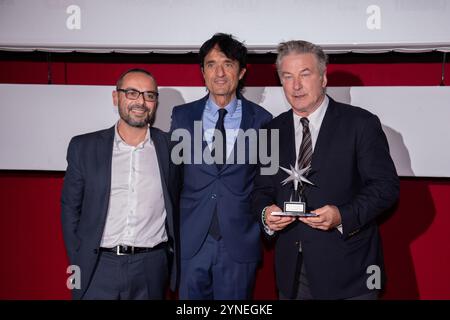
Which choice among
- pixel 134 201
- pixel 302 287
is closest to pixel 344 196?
pixel 302 287

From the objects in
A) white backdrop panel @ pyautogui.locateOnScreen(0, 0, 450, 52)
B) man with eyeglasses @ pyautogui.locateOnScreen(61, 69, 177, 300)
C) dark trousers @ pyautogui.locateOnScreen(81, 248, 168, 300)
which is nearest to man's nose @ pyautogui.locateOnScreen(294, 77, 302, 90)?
white backdrop panel @ pyautogui.locateOnScreen(0, 0, 450, 52)

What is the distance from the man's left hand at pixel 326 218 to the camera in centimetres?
207

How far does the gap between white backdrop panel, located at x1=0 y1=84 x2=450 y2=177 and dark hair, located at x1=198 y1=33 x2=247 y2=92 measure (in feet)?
1.21

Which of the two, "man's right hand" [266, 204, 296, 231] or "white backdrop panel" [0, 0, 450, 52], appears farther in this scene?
"white backdrop panel" [0, 0, 450, 52]

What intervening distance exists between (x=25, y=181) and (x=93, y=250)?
1342 mm

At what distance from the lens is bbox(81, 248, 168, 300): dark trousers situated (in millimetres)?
2432

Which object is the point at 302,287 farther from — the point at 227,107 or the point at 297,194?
the point at 227,107

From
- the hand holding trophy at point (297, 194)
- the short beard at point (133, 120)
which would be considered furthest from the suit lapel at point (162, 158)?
the hand holding trophy at point (297, 194)

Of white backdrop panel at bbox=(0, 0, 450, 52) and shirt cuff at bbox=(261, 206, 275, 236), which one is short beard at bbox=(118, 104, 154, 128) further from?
shirt cuff at bbox=(261, 206, 275, 236)

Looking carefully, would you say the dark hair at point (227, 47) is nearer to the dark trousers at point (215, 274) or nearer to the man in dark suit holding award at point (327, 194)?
the man in dark suit holding award at point (327, 194)

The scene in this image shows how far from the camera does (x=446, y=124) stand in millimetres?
2896

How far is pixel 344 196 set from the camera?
223cm

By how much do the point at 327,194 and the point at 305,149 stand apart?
0.24 meters

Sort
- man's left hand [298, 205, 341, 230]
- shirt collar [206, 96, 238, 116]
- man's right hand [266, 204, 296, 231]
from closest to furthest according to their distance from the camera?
man's left hand [298, 205, 341, 230] → man's right hand [266, 204, 296, 231] → shirt collar [206, 96, 238, 116]
